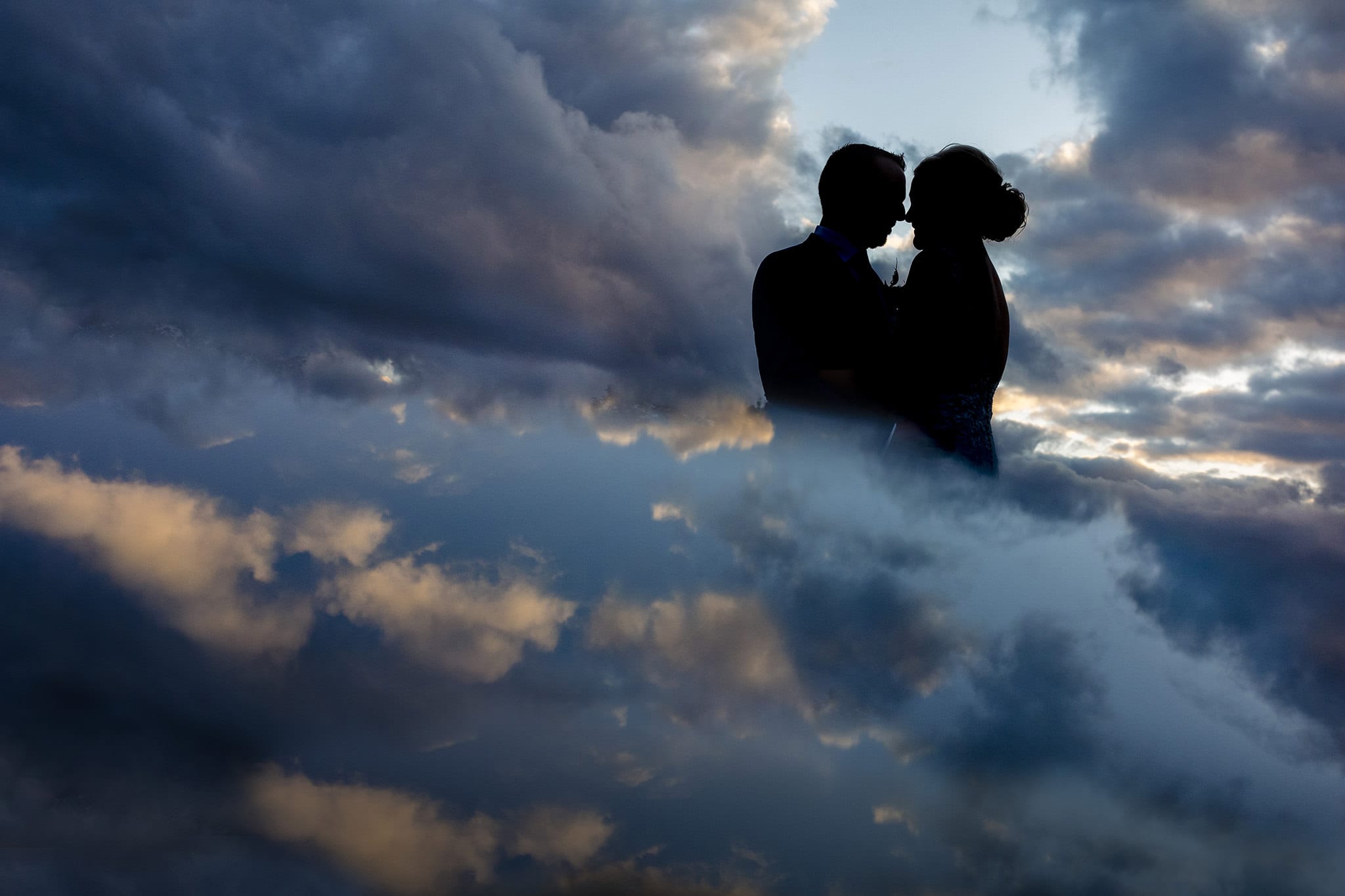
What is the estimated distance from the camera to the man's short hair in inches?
242

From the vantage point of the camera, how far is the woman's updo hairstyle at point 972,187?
640 cm

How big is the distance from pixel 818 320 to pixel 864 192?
3.76 feet

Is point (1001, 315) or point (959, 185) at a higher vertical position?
point (959, 185)

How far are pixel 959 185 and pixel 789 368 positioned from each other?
2215mm

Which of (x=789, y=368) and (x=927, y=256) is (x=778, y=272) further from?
(x=927, y=256)

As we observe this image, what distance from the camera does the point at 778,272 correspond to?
632 centimetres

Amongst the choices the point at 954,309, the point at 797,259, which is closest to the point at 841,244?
the point at 797,259

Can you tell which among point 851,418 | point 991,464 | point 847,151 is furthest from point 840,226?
point 991,464

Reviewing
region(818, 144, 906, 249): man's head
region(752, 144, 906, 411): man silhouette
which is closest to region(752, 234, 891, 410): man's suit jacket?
region(752, 144, 906, 411): man silhouette

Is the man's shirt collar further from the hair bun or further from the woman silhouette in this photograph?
the hair bun

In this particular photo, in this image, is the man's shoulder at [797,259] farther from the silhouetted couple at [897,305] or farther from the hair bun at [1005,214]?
the hair bun at [1005,214]

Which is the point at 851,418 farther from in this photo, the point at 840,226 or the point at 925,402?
the point at 840,226

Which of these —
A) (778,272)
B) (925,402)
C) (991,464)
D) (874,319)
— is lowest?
(991,464)

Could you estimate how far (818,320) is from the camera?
6160 millimetres
